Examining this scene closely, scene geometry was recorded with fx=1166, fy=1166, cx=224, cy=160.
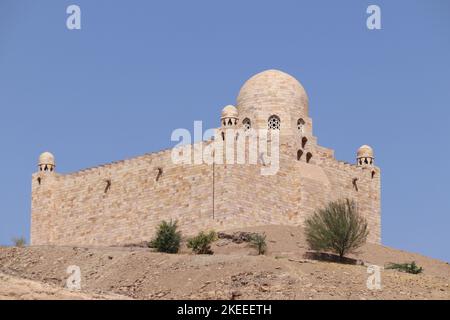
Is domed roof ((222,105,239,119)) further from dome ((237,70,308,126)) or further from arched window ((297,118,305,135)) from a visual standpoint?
arched window ((297,118,305,135))

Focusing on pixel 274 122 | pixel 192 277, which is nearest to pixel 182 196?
pixel 274 122


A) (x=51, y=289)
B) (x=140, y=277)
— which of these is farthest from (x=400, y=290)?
(x=51, y=289)

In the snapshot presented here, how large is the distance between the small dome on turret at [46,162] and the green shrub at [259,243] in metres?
13.7

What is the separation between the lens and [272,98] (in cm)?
4638

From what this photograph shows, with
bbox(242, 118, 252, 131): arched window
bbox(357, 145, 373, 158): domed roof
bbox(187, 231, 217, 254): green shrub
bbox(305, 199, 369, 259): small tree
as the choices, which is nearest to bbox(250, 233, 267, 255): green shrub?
bbox(187, 231, 217, 254): green shrub

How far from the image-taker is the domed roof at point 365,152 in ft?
159

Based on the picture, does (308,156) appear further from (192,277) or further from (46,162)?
(192,277)

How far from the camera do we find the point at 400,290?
30.8 meters

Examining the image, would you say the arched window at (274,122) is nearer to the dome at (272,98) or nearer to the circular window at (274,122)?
the circular window at (274,122)

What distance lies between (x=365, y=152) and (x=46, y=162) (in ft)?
44.3

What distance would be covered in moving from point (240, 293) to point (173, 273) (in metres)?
3.36

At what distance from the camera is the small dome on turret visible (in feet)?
163
